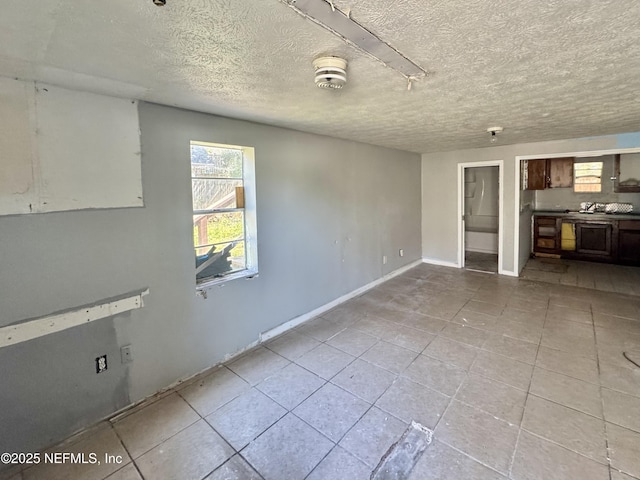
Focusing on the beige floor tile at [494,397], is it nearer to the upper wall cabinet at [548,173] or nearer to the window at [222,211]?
the window at [222,211]

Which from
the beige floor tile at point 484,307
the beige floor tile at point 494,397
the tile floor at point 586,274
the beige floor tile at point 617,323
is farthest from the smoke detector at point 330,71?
the tile floor at point 586,274

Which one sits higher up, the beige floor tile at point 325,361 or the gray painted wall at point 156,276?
the gray painted wall at point 156,276

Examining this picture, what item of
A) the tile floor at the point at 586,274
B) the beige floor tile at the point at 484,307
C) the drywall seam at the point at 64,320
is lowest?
the beige floor tile at the point at 484,307

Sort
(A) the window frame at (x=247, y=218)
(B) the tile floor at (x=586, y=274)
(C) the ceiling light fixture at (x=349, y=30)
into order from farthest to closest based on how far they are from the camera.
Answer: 1. (B) the tile floor at (x=586, y=274)
2. (A) the window frame at (x=247, y=218)
3. (C) the ceiling light fixture at (x=349, y=30)

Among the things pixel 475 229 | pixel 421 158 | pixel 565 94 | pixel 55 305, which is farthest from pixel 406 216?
pixel 55 305

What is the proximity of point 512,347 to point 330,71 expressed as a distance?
3.00 m

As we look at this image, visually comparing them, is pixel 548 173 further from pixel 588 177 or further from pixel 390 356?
pixel 390 356

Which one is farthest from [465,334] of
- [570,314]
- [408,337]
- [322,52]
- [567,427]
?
[322,52]

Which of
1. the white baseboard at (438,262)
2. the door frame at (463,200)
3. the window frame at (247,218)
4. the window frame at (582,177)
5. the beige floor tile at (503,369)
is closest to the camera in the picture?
the beige floor tile at (503,369)

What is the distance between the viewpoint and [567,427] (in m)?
1.94

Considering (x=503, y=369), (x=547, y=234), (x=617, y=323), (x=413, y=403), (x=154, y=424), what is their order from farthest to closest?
(x=547, y=234)
(x=617, y=323)
(x=503, y=369)
(x=413, y=403)
(x=154, y=424)

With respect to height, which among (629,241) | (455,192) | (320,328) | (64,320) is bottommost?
(320,328)

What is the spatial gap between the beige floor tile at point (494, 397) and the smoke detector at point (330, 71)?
2.36 m

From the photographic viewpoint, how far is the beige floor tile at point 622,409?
6.45ft
